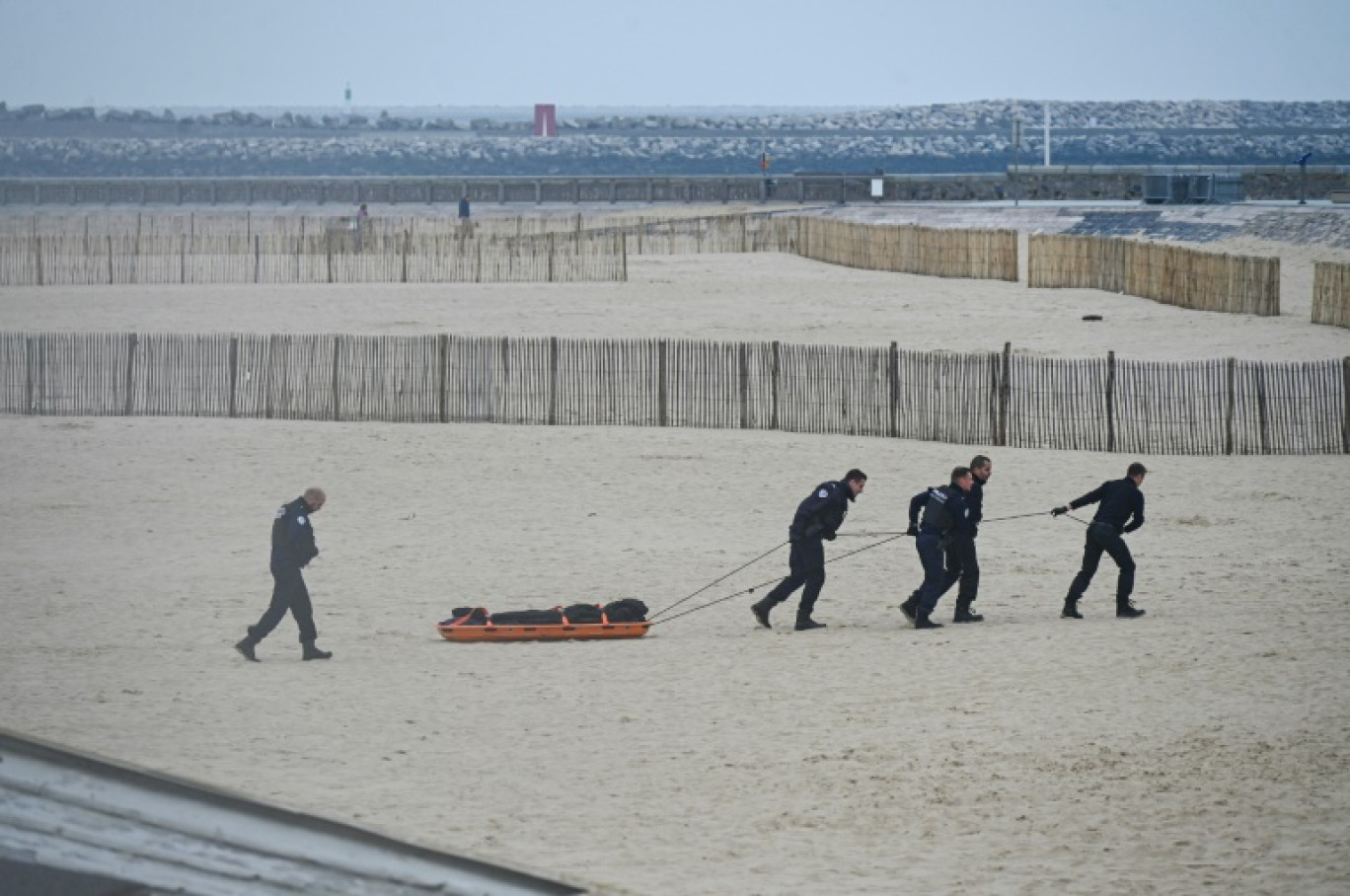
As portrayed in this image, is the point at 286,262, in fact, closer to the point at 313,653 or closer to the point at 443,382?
the point at 443,382

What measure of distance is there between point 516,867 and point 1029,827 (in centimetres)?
455

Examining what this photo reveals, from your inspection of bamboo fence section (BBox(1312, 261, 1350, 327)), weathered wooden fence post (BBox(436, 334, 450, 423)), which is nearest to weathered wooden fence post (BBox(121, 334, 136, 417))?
weathered wooden fence post (BBox(436, 334, 450, 423))

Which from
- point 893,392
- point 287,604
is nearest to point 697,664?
point 287,604

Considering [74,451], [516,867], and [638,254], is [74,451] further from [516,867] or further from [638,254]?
[638,254]

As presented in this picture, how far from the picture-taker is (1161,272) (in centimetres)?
4044

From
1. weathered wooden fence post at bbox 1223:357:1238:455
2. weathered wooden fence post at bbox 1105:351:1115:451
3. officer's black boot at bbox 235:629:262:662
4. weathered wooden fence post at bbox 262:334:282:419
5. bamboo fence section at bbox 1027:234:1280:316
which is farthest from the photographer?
bamboo fence section at bbox 1027:234:1280:316

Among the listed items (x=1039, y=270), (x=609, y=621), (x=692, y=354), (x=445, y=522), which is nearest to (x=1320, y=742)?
(x=609, y=621)

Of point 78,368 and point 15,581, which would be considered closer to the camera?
point 15,581

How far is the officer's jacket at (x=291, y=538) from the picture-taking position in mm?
13938

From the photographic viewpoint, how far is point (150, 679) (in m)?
13.7

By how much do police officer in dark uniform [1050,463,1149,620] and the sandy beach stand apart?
12.7 inches

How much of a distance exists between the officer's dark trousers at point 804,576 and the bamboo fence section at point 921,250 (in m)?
33.2

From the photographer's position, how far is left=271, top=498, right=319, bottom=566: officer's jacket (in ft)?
45.7

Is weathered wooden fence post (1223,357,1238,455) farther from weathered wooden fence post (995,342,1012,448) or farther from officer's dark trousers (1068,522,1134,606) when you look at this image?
officer's dark trousers (1068,522,1134,606)
